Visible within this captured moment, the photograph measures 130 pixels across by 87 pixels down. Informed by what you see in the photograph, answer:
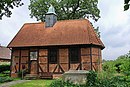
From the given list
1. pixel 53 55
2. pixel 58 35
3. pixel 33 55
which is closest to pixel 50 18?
pixel 58 35

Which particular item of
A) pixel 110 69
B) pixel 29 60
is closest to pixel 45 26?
pixel 29 60

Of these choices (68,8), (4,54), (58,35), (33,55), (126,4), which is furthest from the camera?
(4,54)

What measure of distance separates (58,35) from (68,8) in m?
10.9

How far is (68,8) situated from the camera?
34.5 metres

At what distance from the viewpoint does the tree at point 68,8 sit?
33.8 metres

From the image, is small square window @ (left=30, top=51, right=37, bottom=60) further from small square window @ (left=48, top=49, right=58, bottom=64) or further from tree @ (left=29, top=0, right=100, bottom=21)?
tree @ (left=29, top=0, right=100, bottom=21)

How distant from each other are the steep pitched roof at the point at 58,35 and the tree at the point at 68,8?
719 cm

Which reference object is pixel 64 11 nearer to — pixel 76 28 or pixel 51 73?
pixel 76 28

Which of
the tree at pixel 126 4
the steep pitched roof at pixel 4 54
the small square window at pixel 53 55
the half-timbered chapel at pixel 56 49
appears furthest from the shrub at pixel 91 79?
the steep pitched roof at pixel 4 54

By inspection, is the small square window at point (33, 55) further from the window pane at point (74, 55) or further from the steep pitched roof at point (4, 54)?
the steep pitched roof at point (4, 54)

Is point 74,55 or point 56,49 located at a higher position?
point 56,49

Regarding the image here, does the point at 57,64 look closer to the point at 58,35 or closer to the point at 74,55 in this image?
the point at 74,55

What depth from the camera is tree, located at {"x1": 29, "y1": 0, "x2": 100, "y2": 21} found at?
33.8 metres

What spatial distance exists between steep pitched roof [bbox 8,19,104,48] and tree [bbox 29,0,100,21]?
23.6 feet
